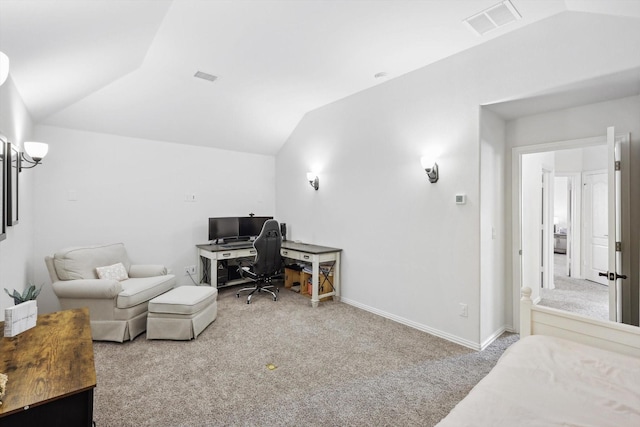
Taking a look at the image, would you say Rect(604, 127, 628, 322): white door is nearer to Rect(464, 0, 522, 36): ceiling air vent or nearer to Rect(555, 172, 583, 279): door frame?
Rect(464, 0, 522, 36): ceiling air vent

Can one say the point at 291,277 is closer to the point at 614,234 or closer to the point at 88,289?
the point at 88,289

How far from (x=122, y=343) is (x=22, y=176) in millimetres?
1953

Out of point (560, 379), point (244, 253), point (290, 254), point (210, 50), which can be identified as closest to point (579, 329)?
point (560, 379)

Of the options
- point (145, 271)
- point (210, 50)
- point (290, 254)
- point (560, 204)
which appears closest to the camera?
point (210, 50)

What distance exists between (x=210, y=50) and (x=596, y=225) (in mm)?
6251

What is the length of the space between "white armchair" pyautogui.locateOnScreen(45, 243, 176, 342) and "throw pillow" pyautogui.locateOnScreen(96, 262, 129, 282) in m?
0.02

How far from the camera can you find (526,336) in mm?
1902

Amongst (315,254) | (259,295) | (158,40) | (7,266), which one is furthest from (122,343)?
(158,40)

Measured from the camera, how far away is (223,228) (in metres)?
5.01

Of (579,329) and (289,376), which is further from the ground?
(579,329)

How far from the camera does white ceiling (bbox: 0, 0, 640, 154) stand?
208 cm

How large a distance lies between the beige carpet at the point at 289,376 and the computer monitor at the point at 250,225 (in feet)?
6.16

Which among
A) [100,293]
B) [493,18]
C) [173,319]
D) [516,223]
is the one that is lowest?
[173,319]

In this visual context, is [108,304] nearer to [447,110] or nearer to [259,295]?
[259,295]
